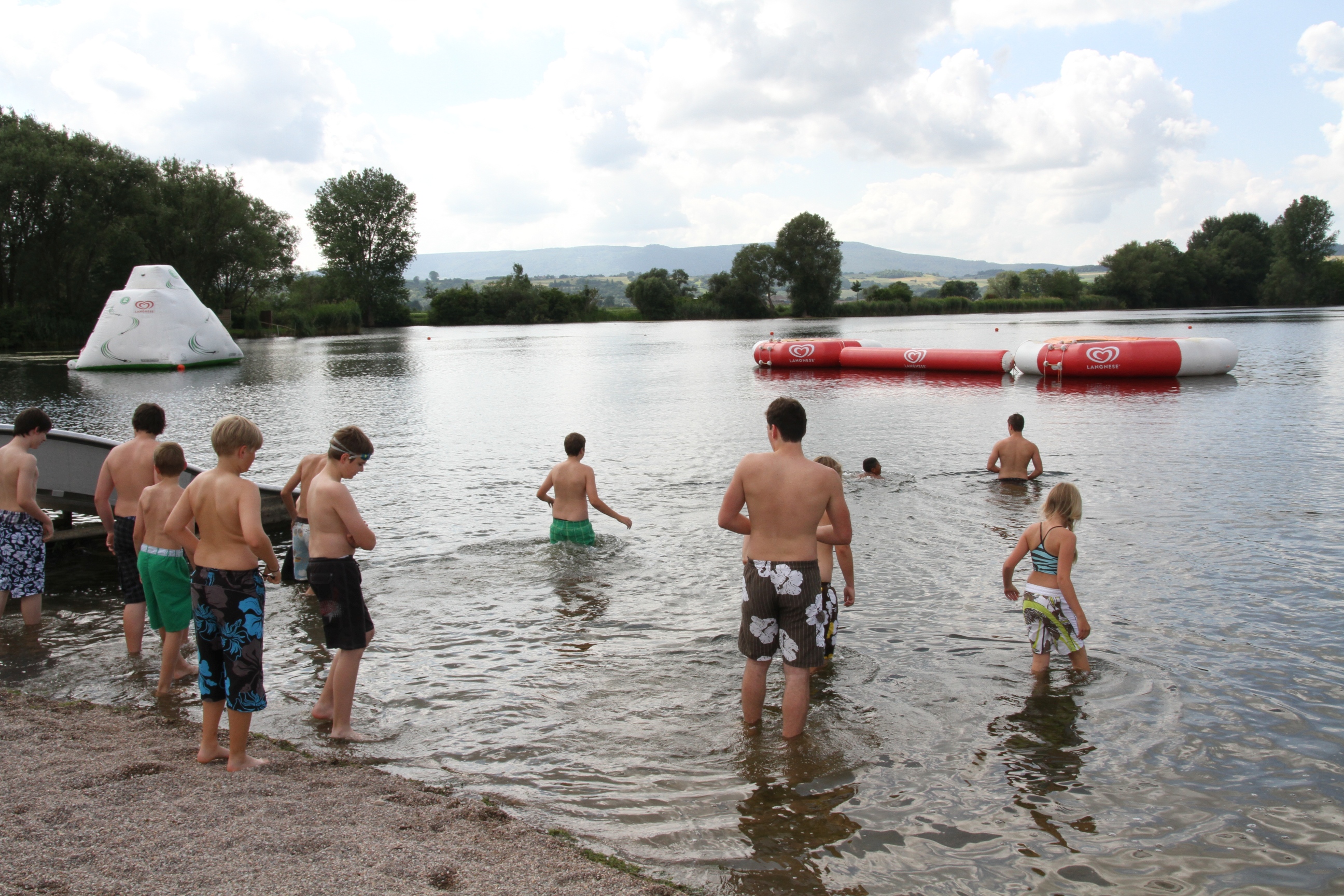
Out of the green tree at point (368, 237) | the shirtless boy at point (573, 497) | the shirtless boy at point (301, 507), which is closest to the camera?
the shirtless boy at point (301, 507)

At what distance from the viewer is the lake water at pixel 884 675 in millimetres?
4191

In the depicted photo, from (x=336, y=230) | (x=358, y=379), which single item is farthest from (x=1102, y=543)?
(x=336, y=230)

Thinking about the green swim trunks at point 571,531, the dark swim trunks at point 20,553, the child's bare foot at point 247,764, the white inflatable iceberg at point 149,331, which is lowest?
the child's bare foot at point 247,764

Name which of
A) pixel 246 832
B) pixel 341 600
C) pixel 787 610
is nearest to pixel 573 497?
pixel 341 600

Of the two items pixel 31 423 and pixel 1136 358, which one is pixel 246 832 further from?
pixel 1136 358

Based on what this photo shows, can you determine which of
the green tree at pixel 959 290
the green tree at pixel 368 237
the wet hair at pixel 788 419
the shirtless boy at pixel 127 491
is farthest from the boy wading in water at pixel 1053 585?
the green tree at pixel 959 290

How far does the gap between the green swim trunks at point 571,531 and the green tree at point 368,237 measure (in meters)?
103

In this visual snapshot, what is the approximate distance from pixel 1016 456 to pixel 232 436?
35.9ft

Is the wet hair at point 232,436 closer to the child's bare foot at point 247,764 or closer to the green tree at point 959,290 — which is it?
the child's bare foot at point 247,764

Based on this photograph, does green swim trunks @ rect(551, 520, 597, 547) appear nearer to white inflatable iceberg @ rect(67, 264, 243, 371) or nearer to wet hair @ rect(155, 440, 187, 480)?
wet hair @ rect(155, 440, 187, 480)

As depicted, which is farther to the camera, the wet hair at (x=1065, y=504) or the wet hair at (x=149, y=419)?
the wet hair at (x=149, y=419)

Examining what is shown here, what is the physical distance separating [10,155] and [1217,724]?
2526 inches

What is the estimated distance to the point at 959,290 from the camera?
449 ft

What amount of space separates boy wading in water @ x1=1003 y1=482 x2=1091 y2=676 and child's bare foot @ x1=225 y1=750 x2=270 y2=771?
4.62m
